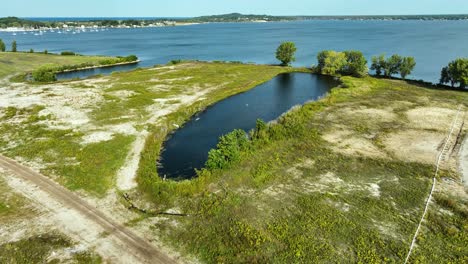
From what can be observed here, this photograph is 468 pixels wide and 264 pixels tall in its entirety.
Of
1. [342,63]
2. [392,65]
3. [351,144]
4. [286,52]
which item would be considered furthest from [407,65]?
[351,144]

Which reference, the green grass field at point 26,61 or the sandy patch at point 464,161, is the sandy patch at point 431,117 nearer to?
the sandy patch at point 464,161

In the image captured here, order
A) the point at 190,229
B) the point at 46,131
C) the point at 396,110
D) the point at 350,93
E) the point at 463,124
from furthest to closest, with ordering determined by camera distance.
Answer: the point at 350,93 < the point at 396,110 < the point at 463,124 < the point at 46,131 < the point at 190,229

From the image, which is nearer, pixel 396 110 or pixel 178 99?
pixel 396 110

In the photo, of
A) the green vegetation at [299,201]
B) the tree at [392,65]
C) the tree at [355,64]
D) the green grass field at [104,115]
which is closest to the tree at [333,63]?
the tree at [355,64]

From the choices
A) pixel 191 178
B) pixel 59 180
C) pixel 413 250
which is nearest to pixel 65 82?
pixel 59 180

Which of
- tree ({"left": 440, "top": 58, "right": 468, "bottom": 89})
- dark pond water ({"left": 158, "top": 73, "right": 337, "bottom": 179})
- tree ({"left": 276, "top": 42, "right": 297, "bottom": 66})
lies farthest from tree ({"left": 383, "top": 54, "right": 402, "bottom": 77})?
tree ({"left": 276, "top": 42, "right": 297, "bottom": 66})

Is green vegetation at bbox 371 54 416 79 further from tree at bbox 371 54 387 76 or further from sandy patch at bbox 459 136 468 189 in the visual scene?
sandy patch at bbox 459 136 468 189

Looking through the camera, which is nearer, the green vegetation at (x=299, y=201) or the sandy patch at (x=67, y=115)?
the green vegetation at (x=299, y=201)

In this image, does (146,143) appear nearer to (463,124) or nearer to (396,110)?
(396,110)
